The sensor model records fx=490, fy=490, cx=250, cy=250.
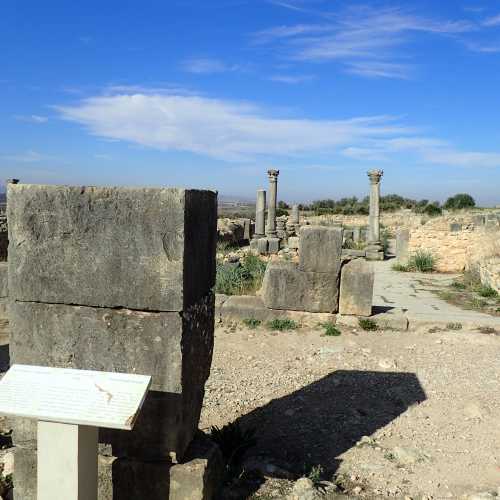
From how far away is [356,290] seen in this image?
7105 mm

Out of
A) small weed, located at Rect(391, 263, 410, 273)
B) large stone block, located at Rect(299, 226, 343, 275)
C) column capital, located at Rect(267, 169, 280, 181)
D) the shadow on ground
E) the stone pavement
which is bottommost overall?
the shadow on ground

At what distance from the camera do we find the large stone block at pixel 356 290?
7066 mm

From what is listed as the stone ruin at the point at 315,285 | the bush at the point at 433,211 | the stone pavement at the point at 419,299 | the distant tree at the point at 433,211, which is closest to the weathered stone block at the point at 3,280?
the stone ruin at the point at 315,285

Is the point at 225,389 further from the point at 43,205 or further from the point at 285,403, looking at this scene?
the point at 43,205

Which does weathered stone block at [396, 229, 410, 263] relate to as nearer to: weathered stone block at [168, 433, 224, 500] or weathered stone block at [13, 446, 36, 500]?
weathered stone block at [168, 433, 224, 500]

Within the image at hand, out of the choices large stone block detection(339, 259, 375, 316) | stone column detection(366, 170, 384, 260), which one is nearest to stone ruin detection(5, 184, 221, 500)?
large stone block detection(339, 259, 375, 316)

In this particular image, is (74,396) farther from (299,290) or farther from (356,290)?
(356,290)

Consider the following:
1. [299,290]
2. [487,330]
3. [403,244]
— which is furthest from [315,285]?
[403,244]

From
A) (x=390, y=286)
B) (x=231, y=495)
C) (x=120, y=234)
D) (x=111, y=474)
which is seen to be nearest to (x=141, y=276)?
(x=120, y=234)

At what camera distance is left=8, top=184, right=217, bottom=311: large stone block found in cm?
245

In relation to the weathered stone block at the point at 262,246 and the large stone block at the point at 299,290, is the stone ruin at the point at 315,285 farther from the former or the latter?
the weathered stone block at the point at 262,246

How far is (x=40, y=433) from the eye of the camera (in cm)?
208

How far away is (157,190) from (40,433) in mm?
1216

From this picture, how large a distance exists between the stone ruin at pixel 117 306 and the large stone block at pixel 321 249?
4.58 m
